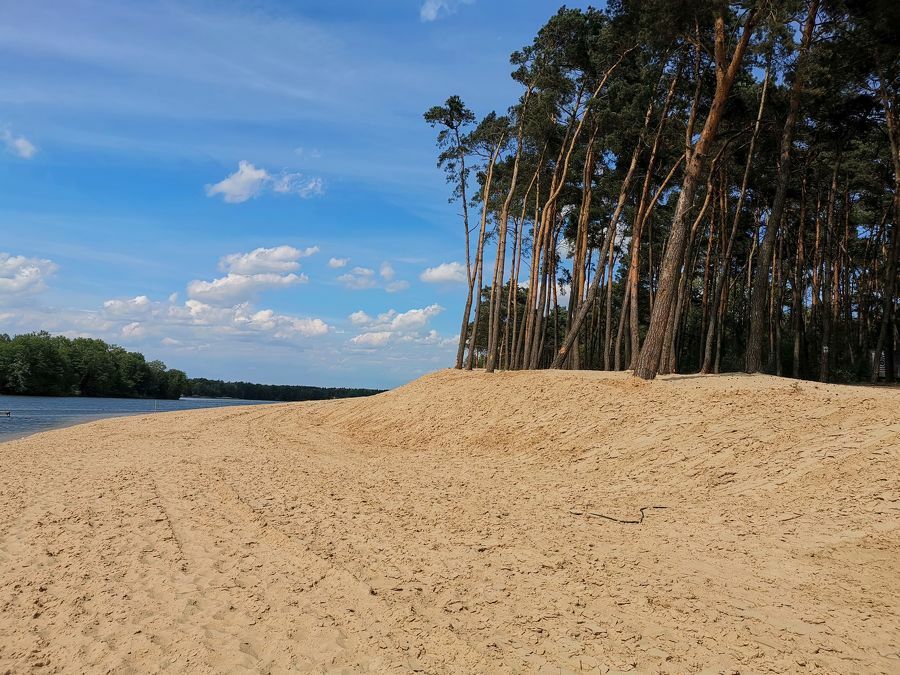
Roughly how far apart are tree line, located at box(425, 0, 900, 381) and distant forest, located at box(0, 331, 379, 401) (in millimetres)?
40235

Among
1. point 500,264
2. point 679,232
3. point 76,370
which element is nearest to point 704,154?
point 679,232

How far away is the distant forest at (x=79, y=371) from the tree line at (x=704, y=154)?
4023cm

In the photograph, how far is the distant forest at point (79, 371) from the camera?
7038cm

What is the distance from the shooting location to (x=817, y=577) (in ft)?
16.3

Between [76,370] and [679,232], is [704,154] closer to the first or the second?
[679,232]

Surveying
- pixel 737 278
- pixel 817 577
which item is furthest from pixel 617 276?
pixel 817 577

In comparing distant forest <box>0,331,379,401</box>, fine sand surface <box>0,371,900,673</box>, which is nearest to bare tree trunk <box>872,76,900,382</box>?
fine sand surface <box>0,371,900,673</box>

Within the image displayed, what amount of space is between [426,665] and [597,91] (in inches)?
810

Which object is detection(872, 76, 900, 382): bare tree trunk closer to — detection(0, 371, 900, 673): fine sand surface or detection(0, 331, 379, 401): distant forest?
detection(0, 371, 900, 673): fine sand surface

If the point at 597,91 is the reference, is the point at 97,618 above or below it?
below

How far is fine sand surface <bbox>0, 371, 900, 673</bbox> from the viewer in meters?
3.82

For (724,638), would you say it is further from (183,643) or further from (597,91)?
(597,91)

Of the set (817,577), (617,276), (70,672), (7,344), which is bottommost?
(70,672)

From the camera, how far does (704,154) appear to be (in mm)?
13000
